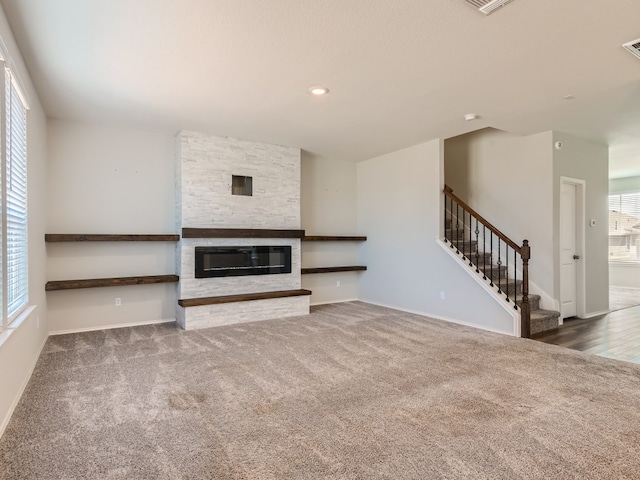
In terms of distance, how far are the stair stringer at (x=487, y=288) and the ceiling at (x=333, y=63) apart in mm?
1698

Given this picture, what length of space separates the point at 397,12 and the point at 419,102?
1.70 meters

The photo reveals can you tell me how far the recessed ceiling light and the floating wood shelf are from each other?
2.98 meters

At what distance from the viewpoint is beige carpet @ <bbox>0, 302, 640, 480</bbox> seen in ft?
6.37

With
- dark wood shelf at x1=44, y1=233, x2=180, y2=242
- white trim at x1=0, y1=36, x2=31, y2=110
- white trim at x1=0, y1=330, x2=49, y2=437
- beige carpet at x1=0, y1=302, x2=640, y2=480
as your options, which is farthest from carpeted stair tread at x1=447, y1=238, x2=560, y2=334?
white trim at x1=0, y1=36, x2=31, y2=110

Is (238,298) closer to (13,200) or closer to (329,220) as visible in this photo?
(329,220)

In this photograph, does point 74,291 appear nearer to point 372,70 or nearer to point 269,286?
point 269,286

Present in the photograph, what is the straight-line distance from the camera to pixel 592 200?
230 inches

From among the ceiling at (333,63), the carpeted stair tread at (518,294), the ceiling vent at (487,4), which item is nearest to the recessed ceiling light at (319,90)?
the ceiling at (333,63)

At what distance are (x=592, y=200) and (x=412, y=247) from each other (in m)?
2.90

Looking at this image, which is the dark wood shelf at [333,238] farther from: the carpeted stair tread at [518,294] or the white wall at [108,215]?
the white wall at [108,215]

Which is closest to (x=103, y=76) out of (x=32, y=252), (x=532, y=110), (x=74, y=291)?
(x=32, y=252)

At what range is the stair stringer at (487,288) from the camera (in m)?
4.55

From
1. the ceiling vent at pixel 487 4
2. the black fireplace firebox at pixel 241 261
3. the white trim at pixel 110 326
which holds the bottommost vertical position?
the white trim at pixel 110 326

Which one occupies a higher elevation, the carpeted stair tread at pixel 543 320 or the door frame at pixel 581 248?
the door frame at pixel 581 248
